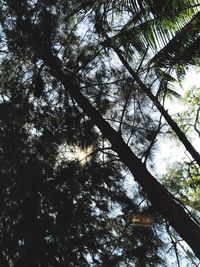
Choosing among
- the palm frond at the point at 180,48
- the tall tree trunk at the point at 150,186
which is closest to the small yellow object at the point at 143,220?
the tall tree trunk at the point at 150,186


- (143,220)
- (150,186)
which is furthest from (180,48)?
(143,220)

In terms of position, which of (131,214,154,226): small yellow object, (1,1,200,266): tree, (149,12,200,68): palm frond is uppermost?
(1,1,200,266): tree

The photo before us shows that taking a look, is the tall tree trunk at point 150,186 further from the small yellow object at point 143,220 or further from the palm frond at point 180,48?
the palm frond at point 180,48

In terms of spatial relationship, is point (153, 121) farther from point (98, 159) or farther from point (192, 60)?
point (192, 60)

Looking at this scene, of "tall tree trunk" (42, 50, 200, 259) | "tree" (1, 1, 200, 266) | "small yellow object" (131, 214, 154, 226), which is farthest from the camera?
"tree" (1, 1, 200, 266)

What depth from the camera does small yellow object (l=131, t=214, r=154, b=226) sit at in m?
4.61

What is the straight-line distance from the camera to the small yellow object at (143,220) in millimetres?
4605

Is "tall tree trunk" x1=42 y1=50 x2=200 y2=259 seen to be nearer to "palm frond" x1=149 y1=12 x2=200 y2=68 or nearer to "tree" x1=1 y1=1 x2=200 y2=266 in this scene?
"tree" x1=1 y1=1 x2=200 y2=266

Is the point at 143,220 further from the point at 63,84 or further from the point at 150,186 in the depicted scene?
the point at 63,84

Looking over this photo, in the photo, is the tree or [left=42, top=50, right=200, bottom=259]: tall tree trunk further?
the tree

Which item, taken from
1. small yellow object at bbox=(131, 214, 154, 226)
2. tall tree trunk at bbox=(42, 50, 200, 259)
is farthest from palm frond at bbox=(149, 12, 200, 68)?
small yellow object at bbox=(131, 214, 154, 226)

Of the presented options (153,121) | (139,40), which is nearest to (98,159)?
(153,121)

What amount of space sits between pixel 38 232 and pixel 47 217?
0.29 meters

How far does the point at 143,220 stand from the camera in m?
4.74
